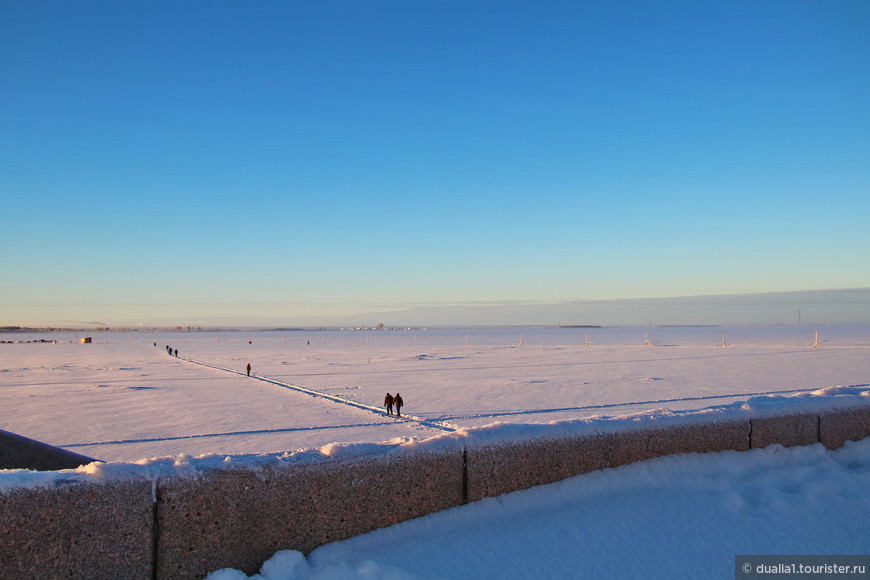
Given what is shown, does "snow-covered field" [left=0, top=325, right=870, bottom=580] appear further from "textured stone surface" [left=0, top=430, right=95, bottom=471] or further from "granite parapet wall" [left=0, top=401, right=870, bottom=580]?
"textured stone surface" [left=0, top=430, right=95, bottom=471]

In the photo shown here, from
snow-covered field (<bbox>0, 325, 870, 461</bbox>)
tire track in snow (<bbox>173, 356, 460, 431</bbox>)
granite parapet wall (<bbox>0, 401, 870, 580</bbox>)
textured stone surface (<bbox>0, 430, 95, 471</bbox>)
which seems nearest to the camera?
granite parapet wall (<bbox>0, 401, 870, 580</bbox>)

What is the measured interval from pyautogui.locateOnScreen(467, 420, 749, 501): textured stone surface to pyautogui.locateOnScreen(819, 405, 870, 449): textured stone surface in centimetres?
111

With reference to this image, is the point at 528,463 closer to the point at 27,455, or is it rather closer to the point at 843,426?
the point at 27,455

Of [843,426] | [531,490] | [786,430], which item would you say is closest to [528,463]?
[531,490]

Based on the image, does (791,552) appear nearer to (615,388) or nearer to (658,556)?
(658,556)

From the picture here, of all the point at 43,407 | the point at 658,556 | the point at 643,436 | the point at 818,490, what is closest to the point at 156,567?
the point at 658,556

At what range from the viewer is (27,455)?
444 cm

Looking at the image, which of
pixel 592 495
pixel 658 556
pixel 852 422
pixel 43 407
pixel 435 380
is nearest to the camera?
pixel 658 556

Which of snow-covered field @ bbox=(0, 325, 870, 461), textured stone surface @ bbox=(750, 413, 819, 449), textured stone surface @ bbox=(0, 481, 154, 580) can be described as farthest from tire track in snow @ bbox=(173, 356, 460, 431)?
textured stone surface @ bbox=(0, 481, 154, 580)

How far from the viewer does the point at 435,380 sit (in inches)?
854

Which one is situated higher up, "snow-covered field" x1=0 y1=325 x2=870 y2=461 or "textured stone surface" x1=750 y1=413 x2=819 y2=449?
"textured stone surface" x1=750 y1=413 x2=819 y2=449

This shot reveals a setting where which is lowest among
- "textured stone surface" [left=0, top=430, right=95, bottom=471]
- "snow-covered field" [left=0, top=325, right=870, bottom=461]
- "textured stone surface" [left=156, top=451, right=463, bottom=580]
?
"snow-covered field" [left=0, top=325, right=870, bottom=461]

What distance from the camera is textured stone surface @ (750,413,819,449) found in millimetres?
6113

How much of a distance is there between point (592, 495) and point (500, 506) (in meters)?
0.86
